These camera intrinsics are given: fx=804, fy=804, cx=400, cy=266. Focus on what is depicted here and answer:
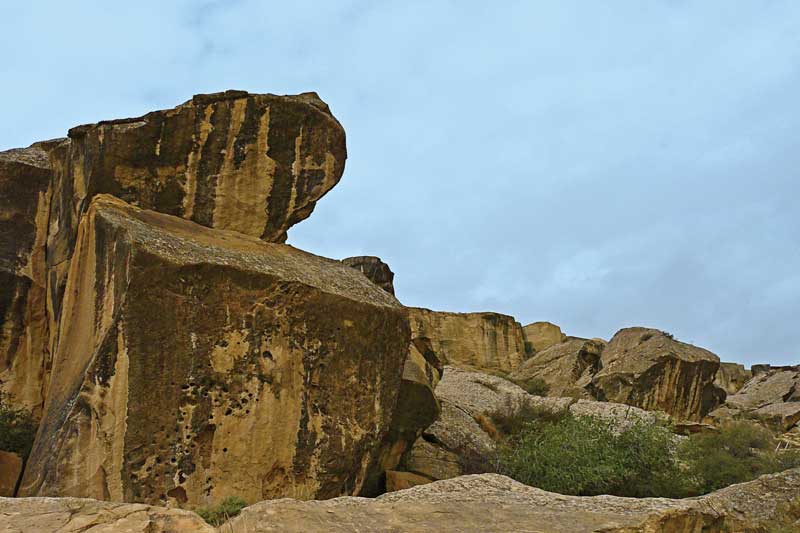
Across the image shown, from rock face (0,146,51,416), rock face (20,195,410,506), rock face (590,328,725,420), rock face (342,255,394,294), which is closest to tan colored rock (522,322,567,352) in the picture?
rock face (590,328,725,420)

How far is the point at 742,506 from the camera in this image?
1116 cm

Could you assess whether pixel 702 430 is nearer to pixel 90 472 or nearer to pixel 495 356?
pixel 90 472

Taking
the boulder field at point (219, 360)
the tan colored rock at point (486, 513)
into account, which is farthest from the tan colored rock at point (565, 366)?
the tan colored rock at point (486, 513)

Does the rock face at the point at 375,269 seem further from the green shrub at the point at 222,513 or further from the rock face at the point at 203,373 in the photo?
the green shrub at the point at 222,513

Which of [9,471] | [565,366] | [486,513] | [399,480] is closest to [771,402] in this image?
[565,366]

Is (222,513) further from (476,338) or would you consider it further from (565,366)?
(476,338)

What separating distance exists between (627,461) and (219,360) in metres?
9.11

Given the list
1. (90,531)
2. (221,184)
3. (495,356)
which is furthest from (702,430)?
(495,356)

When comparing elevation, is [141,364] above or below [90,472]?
above

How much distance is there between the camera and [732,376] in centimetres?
6762

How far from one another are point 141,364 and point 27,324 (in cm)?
669

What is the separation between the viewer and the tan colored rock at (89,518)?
5715 mm

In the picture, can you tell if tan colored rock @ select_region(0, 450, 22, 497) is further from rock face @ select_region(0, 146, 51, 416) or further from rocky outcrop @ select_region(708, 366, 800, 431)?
rocky outcrop @ select_region(708, 366, 800, 431)

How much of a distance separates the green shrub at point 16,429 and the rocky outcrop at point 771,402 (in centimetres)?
2539
